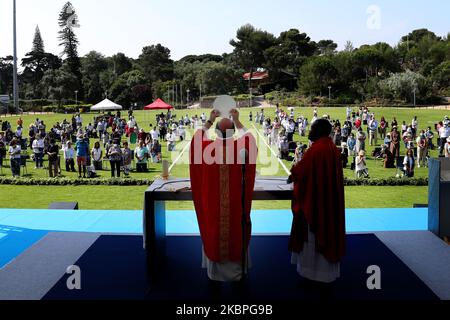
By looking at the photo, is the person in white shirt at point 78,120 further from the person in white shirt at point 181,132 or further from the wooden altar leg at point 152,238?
the wooden altar leg at point 152,238

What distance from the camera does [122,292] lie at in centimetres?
469

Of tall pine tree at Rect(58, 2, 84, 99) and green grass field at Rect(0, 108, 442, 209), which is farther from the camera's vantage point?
tall pine tree at Rect(58, 2, 84, 99)

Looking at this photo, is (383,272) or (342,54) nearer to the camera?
(383,272)

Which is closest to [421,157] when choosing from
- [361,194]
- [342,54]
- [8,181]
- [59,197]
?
[361,194]

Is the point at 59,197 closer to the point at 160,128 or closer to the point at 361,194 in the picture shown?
the point at 361,194

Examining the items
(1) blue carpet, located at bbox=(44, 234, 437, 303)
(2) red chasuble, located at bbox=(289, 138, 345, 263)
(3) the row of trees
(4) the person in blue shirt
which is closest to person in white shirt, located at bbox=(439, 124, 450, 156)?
(3) the row of trees

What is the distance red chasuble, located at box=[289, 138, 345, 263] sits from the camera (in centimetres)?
464

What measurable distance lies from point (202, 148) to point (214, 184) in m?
0.36

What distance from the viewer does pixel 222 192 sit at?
4.66 metres

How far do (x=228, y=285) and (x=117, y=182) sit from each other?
10.3 m

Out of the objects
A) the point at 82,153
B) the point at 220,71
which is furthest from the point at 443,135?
the point at 82,153

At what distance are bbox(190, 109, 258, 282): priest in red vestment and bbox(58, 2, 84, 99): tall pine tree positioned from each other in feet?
53.5

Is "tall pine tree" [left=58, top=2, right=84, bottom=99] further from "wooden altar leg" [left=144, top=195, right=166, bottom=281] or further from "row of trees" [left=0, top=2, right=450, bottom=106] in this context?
"wooden altar leg" [left=144, top=195, right=166, bottom=281]

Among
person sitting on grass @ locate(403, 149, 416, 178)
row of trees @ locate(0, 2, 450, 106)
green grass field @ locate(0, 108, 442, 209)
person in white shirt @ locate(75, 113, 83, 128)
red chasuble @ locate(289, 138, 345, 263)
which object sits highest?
row of trees @ locate(0, 2, 450, 106)
